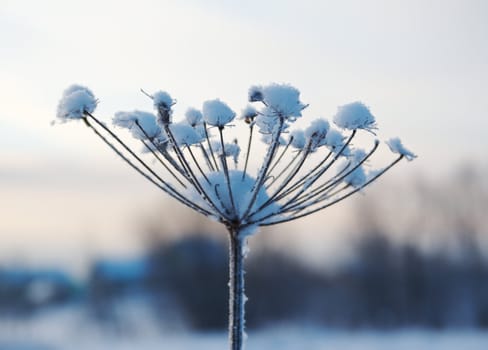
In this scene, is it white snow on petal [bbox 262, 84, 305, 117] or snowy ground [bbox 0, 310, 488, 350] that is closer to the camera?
white snow on petal [bbox 262, 84, 305, 117]

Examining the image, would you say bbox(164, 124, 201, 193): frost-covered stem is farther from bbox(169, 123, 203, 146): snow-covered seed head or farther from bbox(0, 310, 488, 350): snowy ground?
bbox(0, 310, 488, 350): snowy ground

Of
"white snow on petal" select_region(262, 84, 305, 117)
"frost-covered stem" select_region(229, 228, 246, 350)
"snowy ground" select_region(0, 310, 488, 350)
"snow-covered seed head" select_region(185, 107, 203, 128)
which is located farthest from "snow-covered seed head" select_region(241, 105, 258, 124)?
"snowy ground" select_region(0, 310, 488, 350)

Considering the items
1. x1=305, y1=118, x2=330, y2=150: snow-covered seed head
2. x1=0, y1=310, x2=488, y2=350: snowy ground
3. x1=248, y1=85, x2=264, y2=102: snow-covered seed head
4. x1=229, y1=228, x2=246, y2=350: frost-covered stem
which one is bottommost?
x1=0, y1=310, x2=488, y2=350: snowy ground

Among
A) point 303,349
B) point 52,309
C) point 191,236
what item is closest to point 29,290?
point 52,309

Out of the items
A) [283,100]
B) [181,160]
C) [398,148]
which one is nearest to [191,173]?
[181,160]

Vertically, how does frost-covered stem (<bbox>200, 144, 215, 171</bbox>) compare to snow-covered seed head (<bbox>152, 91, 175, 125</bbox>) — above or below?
below

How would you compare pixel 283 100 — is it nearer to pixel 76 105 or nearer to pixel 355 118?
pixel 355 118
